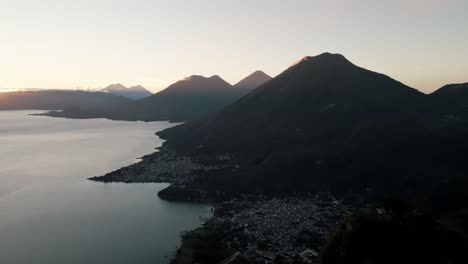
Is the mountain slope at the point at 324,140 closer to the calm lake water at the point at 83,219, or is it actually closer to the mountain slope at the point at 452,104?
the mountain slope at the point at 452,104

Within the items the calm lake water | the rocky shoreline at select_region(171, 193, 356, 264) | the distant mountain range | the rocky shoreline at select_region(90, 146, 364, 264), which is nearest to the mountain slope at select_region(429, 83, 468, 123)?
the distant mountain range

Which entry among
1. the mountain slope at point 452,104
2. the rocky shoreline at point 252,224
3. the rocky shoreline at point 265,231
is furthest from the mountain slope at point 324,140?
the rocky shoreline at point 265,231

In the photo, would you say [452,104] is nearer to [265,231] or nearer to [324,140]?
[324,140]

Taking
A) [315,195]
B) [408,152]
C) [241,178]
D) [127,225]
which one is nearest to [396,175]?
[408,152]

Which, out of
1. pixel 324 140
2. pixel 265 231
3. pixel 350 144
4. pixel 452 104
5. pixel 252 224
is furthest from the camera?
pixel 452 104

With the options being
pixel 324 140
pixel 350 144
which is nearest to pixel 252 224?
pixel 350 144

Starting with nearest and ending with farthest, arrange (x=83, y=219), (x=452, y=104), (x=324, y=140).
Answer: (x=83, y=219), (x=324, y=140), (x=452, y=104)
